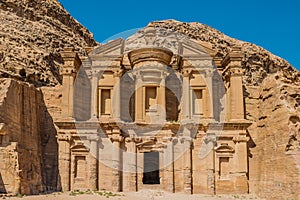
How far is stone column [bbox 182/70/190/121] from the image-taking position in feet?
96.7

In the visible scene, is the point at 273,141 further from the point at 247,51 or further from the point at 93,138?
the point at 247,51

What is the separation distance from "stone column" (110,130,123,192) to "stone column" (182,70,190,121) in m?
4.45

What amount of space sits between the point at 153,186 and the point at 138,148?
8.55ft

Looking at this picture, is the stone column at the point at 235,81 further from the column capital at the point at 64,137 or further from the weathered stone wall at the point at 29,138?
the weathered stone wall at the point at 29,138

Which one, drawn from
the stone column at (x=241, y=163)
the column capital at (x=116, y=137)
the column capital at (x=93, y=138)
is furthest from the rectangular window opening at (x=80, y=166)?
the stone column at (x=241, y=163)

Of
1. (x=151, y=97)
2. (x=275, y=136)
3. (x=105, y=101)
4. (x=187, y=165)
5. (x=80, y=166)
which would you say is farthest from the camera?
(x=105, y=101)

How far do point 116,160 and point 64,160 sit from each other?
3.28m

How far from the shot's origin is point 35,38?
41.5 m

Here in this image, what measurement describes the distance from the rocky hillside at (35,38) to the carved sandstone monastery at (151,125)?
0.69 metres

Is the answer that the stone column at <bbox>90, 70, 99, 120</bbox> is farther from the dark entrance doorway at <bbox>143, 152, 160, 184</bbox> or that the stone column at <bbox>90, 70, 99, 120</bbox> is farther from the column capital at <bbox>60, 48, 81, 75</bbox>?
the dark entrance doorway at <bbox>143, 152, 160, 184</bbox>

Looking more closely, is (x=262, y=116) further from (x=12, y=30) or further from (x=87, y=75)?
(x=12, y=30)

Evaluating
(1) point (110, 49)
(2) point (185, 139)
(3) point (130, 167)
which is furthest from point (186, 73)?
(3) point (130, 167)

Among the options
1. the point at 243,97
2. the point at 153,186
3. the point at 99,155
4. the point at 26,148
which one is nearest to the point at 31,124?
the point at 26,148

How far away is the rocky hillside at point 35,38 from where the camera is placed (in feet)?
113
